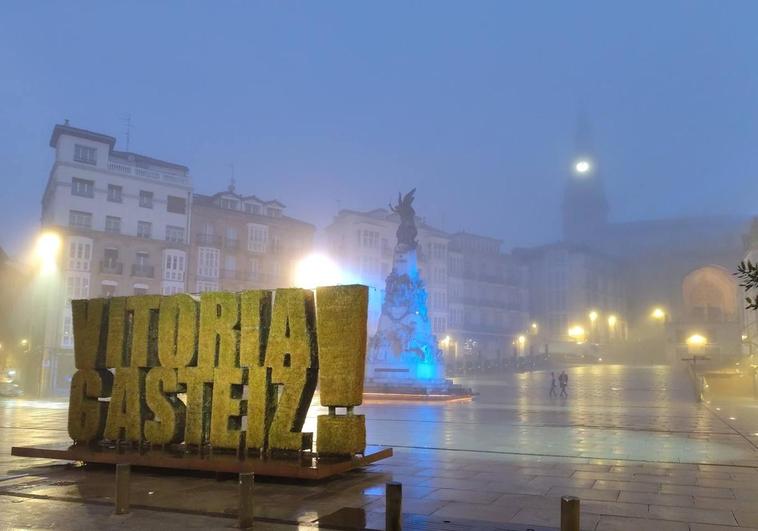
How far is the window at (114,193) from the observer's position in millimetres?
49844

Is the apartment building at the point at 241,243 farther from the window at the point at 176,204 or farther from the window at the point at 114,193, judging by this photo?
the window at the point at 114,193

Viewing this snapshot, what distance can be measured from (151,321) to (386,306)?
90.3 ft

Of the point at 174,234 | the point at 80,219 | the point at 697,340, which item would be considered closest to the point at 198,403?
the point at 80,219

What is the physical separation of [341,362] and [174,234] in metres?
45.2

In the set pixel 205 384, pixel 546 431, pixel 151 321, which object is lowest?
pixel 546 431

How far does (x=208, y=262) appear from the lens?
55594mm

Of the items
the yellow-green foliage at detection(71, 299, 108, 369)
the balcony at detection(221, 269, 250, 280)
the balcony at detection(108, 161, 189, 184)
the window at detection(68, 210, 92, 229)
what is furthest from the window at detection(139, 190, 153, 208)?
the yellow-green foliage at detection(71, 299, 108, 369)

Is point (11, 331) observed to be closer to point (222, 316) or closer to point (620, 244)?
point (222, 316)

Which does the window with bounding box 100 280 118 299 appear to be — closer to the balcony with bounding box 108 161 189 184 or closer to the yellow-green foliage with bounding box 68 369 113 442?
the balcony with bounding box 108 161 189 184

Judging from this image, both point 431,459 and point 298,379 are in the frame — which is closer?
→ point 298,379

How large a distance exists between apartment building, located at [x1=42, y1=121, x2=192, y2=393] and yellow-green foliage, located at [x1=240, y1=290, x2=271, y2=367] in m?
37.3

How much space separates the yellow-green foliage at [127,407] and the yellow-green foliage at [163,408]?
163 mm

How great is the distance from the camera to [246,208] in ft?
198

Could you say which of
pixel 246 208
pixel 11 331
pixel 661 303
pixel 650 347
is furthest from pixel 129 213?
pixel 661 303
